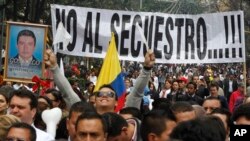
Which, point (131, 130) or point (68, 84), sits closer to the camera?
point (131, 130)

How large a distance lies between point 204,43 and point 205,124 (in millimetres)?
7419

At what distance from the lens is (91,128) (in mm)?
5141

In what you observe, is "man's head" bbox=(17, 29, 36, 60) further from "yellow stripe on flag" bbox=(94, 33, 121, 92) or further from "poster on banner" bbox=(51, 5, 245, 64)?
"yellow stripe on flag" bbox=(94, 33, 121, 92)

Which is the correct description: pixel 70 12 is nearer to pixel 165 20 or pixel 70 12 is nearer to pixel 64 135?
pixel 165 20

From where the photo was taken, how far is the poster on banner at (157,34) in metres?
10.8

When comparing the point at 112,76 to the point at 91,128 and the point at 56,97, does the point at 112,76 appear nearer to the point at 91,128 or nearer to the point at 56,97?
the point at 56,97

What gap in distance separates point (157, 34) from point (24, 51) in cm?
213

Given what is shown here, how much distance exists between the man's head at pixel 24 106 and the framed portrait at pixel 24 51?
15.0ft

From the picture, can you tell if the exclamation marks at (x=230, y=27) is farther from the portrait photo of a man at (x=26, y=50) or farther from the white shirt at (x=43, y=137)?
the white shirt at (x=43, y=137)

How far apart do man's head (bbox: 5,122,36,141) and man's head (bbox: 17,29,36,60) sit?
5.73m

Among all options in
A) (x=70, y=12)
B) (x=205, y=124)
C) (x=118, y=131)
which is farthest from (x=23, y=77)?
(x=205, y=124)

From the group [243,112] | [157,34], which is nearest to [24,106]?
[243,112]

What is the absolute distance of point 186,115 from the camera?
6.44 metres

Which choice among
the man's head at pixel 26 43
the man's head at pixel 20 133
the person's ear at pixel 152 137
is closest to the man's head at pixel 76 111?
the man's head at pixel 20 133
